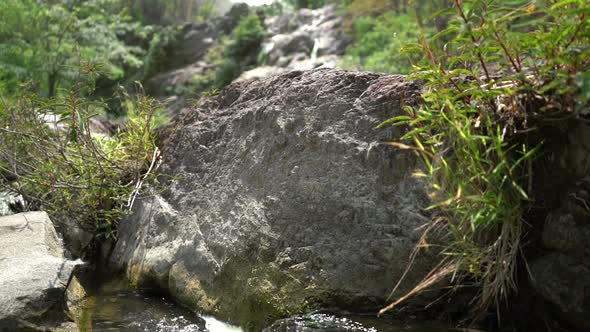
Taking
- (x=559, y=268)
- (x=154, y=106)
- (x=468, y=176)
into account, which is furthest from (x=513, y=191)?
(x=154, y=106)

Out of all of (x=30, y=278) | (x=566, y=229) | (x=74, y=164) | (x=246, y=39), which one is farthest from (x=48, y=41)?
(x=566, y=229)

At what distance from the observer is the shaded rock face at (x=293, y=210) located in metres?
2.45

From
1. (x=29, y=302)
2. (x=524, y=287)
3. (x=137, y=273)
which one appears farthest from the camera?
(x=137, y=273)

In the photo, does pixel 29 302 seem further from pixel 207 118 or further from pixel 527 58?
pixel 527 58

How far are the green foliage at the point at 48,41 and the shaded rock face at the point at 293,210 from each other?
716 cm

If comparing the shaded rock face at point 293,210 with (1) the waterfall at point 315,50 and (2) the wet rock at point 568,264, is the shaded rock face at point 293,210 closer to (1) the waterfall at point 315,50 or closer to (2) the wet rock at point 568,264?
(2) the wet rock at point 568,264

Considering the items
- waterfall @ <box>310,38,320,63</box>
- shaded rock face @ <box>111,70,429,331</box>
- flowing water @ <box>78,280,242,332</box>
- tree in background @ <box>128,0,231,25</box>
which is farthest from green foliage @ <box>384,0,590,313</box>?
tree in background @ <box>128,0,231,25</box>

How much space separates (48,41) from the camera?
36.5 ft

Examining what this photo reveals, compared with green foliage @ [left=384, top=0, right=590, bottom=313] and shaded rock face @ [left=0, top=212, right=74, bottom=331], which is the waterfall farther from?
green foliage @ [left=384, top=0, right=590, bottom=313]

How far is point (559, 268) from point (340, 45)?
1409 centimetres

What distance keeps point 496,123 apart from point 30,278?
97.9 inches

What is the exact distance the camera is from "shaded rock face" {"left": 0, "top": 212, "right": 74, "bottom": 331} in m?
2.43

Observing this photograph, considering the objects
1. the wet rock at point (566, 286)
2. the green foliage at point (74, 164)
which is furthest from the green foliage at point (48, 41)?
the wet rock at point (566, 286)

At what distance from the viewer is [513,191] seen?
194 cm
